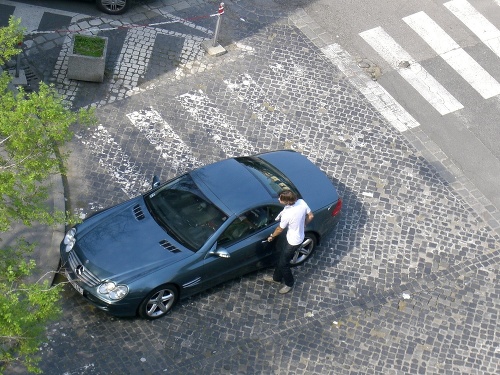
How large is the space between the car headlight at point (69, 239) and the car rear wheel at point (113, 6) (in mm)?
6257

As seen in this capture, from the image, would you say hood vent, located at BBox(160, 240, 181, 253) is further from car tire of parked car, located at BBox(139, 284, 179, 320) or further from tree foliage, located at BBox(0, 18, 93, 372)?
tree foliage, located at BBox(0, 18, 93, 372)

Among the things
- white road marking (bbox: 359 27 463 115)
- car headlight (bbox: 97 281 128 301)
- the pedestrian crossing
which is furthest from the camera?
the pedestrian crossing

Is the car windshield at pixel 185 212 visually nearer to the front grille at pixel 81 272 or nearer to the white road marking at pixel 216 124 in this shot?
the front grille at pixel 81 272

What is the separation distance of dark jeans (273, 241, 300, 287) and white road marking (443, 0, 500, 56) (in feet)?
24.6

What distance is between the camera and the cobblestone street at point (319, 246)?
13.5 metres

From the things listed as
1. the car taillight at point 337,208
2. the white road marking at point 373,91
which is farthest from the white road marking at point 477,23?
the car taillight at point 337,208

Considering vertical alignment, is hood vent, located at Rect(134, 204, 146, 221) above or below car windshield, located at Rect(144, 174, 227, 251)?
below

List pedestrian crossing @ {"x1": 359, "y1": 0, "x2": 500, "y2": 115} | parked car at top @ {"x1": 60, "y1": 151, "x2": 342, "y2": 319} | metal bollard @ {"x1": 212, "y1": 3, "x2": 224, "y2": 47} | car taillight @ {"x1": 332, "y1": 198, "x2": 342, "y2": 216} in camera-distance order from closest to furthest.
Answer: parked car at top @ {"x1": 60, "y1": 151, "x2": 342, "y2": 319} → car taillight @ {"x1": 332, "y1": 198, "x2": 342, "y2": 216} → metal bollard @ {"x1": 212, "y1": 3, "x2": 224, "y2": 47} → pedestrian crossing @ {"x1": 359, "y1": 0, "x2": 500, "y2": 115}

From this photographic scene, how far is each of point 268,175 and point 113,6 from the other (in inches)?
237

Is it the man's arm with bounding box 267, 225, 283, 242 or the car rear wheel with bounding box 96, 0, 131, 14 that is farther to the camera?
the car rear wheel with bounding box 96, 0, 131, 14

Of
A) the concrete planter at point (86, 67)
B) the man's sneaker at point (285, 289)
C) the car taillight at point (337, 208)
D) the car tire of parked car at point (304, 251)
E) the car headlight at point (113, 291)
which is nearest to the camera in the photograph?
the car headlight at point (113, 291)

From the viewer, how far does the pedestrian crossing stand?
1794 cm

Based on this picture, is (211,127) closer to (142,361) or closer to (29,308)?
(142,361)

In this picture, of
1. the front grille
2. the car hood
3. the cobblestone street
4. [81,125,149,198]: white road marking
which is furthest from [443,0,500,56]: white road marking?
the front grille
